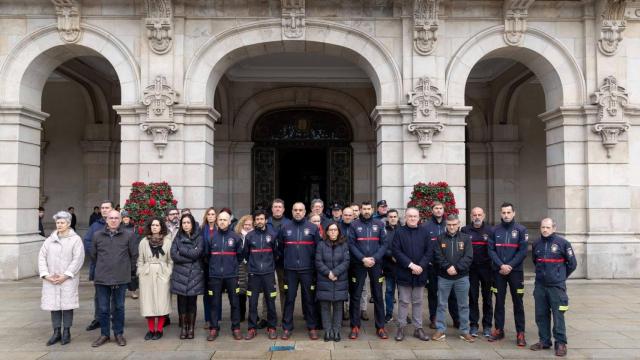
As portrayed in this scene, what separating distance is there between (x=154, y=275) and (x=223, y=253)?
3.20 ft

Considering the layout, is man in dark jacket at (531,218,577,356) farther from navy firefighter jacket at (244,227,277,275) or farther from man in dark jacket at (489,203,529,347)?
navy firefighter jacket at (244,227,277,275)

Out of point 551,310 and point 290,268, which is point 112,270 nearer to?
point 290,268

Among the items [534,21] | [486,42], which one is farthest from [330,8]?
[534,21]

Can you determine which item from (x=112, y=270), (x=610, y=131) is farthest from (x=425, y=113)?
(x=112, y=270)

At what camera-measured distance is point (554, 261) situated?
611cm

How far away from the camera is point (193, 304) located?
6.80m

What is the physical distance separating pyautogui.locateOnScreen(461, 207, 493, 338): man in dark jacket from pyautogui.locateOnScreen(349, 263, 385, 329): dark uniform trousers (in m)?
1.30

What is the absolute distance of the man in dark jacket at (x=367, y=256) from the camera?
682 cm

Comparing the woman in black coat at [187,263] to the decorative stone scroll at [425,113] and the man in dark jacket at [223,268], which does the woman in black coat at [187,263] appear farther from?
the decorative stone scroll at [425,113]

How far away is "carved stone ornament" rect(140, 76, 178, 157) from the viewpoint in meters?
10.7

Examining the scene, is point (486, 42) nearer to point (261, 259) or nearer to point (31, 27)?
point (261, 259)

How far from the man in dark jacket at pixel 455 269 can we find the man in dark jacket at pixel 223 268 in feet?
9.01

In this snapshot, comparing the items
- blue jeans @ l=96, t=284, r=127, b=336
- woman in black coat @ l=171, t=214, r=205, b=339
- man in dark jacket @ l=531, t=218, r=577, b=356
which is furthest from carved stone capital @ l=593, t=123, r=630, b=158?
blue jeans @ l=96, t=284, r=127, b=336

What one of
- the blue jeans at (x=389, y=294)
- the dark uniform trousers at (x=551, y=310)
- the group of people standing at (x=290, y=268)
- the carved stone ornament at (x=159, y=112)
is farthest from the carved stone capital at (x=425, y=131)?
the carved stone ornament at (x=159, y=112)
